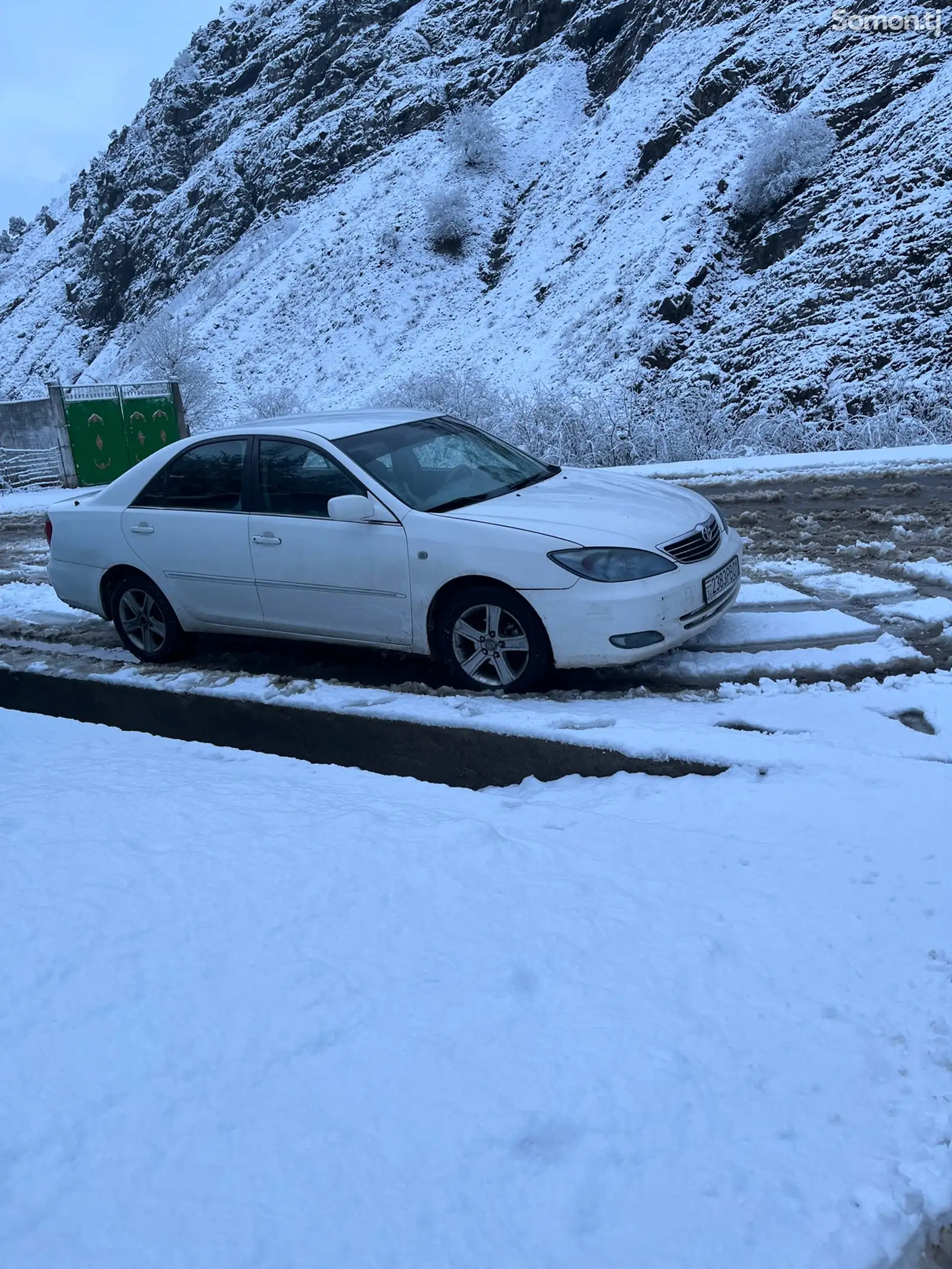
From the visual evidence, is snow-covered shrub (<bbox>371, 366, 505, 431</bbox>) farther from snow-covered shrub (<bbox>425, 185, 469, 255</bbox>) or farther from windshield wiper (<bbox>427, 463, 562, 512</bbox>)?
snow-covered shrub (<bbox>425, 185, 469, 255</bbox>)

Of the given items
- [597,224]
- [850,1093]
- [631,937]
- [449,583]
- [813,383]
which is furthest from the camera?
[597,224]

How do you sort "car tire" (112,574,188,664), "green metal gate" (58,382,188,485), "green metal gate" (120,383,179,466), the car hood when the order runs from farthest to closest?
"green metal gate" (120,383,179,466) → "green metal gate" (58,382,188,485) → "car tire" (112,574,188,664) → the car hood

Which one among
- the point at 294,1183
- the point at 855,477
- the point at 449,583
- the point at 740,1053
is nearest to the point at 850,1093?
the point at 740,1053

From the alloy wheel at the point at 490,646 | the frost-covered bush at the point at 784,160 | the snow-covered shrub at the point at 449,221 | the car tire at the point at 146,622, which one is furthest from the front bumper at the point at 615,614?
the snow-covered shrub at the point at 449,221

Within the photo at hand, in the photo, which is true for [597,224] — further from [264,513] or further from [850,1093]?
[850,1093]

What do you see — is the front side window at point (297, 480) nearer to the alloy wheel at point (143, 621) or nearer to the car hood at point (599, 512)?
the car hood at point (599, 512)

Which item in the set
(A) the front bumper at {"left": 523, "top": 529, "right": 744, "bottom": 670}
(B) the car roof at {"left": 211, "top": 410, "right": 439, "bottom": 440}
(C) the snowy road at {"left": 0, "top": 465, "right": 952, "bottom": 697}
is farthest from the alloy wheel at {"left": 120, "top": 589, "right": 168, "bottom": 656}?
(A) the front bumper at {"left": 523, "top": 529, "right": 744, "bottom": 670}

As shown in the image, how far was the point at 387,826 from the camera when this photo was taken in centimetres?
322

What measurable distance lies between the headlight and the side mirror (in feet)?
3.52

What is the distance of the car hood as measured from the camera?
4777 mm

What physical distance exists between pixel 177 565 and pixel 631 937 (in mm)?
4290

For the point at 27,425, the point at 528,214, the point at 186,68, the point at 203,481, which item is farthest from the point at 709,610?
the point at 186,68

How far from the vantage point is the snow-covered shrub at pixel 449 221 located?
39.2 m

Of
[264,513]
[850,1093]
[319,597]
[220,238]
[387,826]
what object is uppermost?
[220,238]
